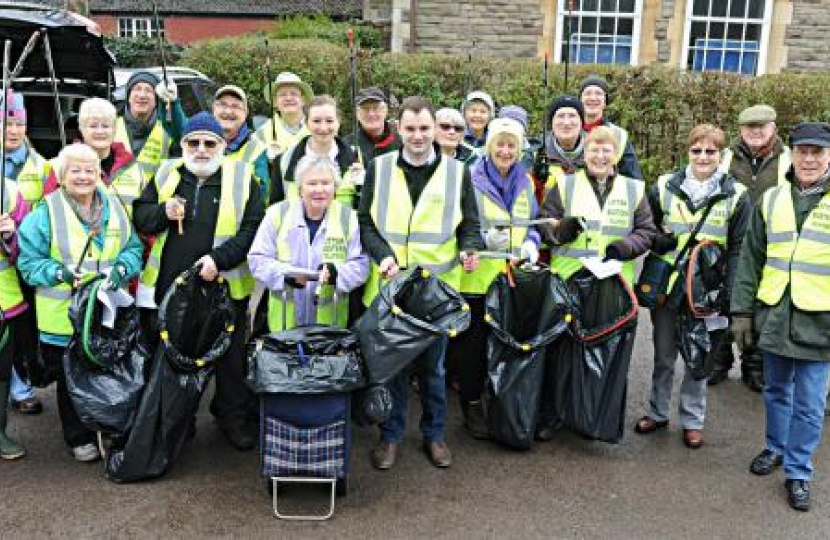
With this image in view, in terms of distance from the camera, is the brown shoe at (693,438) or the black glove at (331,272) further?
the brown shoe at (693,438)

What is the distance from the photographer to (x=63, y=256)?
155 inches

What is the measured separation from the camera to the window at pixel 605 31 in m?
15.4

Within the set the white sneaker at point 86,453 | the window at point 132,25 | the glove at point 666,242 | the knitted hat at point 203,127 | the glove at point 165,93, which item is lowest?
the white sneaker at point 86,453

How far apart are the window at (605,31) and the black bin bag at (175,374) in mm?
12540

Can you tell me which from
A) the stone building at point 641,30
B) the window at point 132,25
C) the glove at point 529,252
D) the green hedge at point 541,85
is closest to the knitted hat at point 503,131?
the glove at point 529,252

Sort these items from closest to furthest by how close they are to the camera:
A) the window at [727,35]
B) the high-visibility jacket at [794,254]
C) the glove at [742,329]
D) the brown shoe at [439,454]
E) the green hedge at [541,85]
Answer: the high-visibility jacket at [794,254]
the glove at [742,329]
the brown shoe at [439,454]
the green hedge at [541,85]
the window at [727,35]

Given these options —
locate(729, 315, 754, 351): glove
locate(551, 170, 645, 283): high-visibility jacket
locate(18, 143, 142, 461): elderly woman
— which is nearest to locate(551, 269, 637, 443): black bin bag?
locate(551, 170, 645, 283): high-visibility jacket

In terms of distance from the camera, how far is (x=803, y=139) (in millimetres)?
3846

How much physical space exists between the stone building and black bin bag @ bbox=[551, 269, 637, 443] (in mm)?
11572

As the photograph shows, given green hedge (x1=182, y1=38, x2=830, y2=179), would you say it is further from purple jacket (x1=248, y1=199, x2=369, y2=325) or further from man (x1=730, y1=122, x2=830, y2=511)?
purple jacket (x1=248, y1=199, x2=369, y2=325)

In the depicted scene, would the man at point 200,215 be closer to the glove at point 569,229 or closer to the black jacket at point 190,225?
the black jacket at point 190,225

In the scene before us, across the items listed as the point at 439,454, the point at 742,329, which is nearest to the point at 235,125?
the point at 439,454

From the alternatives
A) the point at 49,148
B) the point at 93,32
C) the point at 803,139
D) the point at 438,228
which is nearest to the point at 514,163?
the point at 438,228

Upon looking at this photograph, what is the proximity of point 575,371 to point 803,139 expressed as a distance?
5.20 feet
